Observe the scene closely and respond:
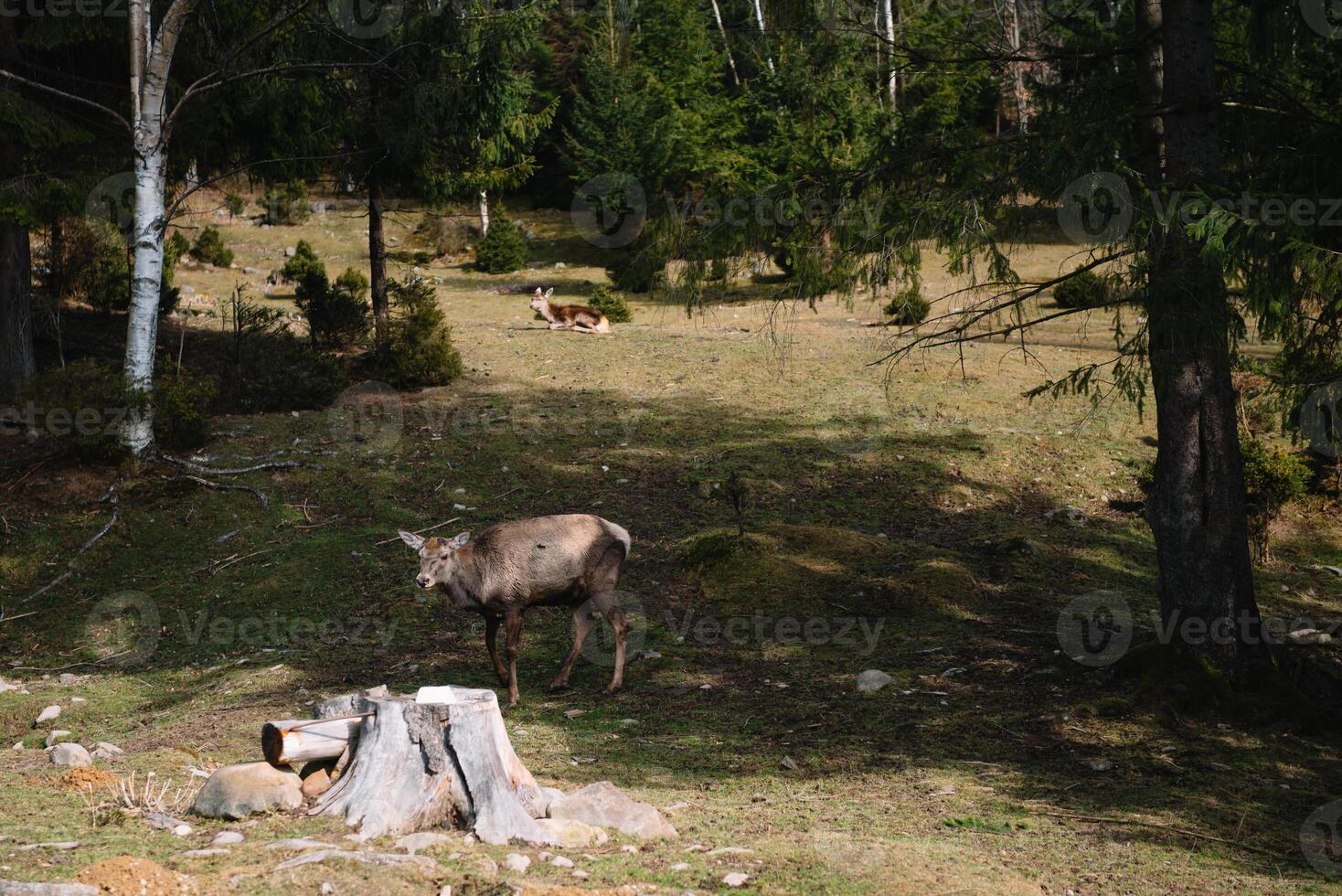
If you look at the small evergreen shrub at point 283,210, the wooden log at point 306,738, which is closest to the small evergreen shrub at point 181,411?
the wooden log at point 306,738

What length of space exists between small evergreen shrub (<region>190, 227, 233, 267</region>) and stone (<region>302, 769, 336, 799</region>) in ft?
104

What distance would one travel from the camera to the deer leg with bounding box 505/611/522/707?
379 inches

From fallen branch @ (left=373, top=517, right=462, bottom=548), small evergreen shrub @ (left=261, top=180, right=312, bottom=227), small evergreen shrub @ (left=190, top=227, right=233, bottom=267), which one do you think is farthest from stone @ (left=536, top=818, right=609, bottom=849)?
small evergreen shrub @ (left=261, top=180, right=312, bottom=227)

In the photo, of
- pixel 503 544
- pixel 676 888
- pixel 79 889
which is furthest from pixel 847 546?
pixel 79 889

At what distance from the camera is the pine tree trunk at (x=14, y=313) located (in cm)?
1734

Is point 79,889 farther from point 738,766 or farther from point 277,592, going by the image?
point 277,592

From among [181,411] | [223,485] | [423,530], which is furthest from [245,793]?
[181,411]

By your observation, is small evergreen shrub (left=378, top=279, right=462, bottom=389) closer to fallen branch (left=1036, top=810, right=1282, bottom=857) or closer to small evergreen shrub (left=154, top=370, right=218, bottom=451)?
small evergreen shrub (left=154, top=370, right=218, bottom=451)

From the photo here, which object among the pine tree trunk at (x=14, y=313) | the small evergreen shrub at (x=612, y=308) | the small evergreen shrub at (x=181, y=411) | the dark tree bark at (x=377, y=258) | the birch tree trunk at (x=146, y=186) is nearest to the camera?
the birch tree trunk at (x=146, y=186)

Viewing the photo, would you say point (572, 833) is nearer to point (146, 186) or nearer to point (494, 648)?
point (494, 648)

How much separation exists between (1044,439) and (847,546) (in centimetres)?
558

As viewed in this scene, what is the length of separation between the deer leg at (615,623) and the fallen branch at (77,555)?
22.8 feet

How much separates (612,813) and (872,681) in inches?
160

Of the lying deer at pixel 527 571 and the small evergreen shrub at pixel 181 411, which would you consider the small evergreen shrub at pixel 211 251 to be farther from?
the lying deer at pixel 527 571
